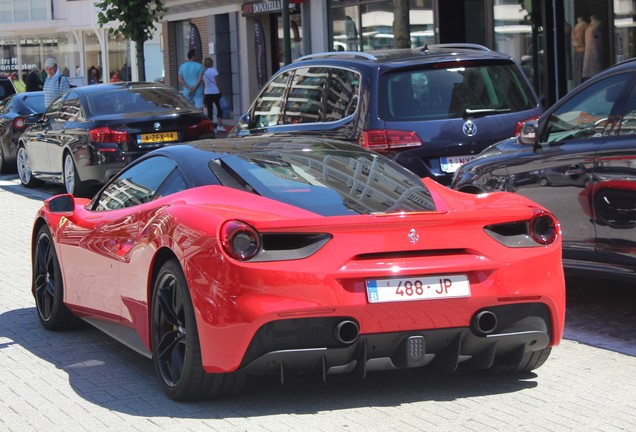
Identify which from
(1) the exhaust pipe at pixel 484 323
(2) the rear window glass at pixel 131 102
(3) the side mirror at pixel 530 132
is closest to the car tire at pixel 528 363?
(1) the exhaust pipe at pixel 484 323

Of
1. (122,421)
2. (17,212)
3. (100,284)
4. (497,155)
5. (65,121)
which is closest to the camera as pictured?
(122,421)

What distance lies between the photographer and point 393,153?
10578 mm

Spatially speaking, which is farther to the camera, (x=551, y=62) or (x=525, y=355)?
(x=551, y=62)

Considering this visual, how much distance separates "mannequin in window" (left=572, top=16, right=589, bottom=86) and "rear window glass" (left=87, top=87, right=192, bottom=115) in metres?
6.76

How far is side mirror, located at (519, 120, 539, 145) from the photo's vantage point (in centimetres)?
866

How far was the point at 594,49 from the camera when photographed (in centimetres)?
2006

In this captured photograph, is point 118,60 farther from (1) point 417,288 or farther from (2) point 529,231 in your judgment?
(1) point 417,288

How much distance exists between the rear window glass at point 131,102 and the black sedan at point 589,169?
886 cm

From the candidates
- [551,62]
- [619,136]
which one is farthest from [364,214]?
[551,62]

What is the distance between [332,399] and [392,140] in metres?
4.71

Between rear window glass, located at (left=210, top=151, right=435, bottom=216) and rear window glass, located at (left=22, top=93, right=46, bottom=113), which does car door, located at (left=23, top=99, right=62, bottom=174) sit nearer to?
rear window glass, located at (left=22, top=93, right=46, bottom=113)

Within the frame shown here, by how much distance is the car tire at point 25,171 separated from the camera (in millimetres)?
19438

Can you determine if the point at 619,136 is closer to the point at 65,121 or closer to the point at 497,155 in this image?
the point at 497,155

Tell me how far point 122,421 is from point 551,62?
16380 millimetres
